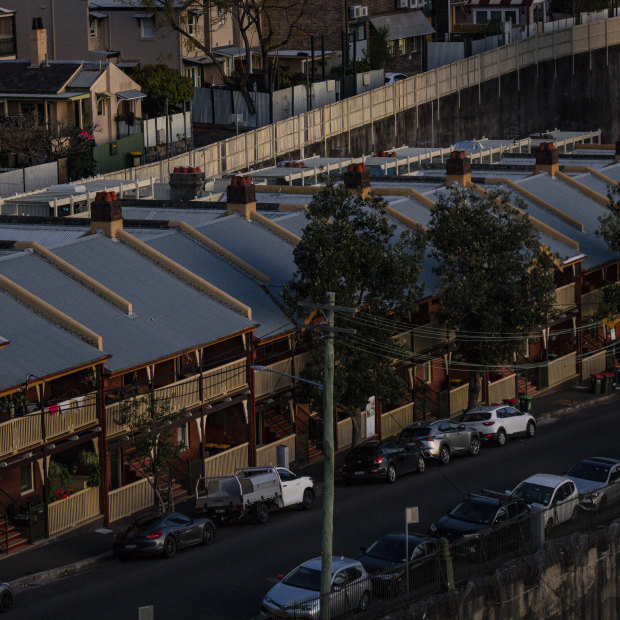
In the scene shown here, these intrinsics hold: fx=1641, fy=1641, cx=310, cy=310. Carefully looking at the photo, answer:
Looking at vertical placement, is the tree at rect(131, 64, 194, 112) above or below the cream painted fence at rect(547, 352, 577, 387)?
above

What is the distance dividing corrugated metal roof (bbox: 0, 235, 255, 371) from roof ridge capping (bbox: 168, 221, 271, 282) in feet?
11.3

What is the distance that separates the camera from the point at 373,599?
1431 inches

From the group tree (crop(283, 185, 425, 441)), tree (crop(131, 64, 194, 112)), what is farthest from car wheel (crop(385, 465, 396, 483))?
tree (crop(131, 64, 194, 112))

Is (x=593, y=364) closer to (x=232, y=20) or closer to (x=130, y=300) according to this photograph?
(x=130, y=300)

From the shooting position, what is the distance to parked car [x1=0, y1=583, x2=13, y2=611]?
3797 cm

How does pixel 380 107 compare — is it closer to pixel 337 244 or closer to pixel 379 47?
pixel 379 47

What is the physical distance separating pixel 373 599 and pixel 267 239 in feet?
78.1

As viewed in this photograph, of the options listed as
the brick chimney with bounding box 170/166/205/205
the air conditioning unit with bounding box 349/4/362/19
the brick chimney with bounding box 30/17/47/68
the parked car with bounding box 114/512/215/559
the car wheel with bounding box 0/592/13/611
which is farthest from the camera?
the air conditioning unit with bounding box 349/4/362/19

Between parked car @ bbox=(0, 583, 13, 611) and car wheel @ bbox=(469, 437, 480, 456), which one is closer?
parked car @ bbox=(0, 583, 13, 611)

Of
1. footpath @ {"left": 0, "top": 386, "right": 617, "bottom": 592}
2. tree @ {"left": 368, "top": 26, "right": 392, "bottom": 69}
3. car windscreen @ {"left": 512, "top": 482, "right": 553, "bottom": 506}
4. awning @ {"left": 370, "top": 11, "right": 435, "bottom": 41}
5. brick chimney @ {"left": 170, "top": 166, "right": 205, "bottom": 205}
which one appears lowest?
footpath @ {"left": 0, "top": 386, "right": 617, "bottom": 592}

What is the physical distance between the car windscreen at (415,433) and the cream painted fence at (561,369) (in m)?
12.7

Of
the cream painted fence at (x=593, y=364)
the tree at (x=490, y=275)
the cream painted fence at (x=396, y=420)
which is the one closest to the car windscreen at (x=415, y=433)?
the cream painted fence at (x=396, y=420)

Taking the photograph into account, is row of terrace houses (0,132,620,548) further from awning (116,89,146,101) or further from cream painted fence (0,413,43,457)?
awning (116,89,146,101)

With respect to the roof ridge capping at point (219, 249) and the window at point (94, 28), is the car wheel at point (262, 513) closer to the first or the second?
the roof ridge capping at point (219, 249)
